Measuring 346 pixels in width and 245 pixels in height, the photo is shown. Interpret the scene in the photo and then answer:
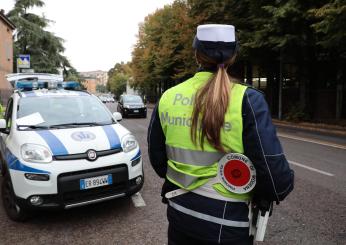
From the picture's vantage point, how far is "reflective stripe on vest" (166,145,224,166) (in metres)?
1.89

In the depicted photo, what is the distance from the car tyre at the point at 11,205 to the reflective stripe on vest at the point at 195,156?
317 cm

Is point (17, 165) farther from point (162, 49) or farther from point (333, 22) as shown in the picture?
point (162, 49)

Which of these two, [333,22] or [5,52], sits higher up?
[5,52]

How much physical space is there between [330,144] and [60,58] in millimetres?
44755

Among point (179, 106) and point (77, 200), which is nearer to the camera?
point (179, 106)

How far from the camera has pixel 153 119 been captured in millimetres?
2201

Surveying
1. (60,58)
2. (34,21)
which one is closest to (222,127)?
(34,21)

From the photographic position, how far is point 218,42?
1910mm

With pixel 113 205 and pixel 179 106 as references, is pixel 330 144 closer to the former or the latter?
pixel 113 205

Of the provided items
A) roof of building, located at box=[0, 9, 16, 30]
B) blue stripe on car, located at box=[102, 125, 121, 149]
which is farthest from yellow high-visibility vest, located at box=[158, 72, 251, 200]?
roof of building, located at box=[0, 9, 16, 30]

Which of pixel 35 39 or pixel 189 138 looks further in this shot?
pixel 35 39

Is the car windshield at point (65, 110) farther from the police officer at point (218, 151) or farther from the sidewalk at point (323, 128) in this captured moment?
the sidewalk at point (323, 128)

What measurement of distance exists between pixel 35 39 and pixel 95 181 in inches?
1739

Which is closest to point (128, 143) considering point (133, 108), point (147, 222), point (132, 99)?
point (147, 222)
